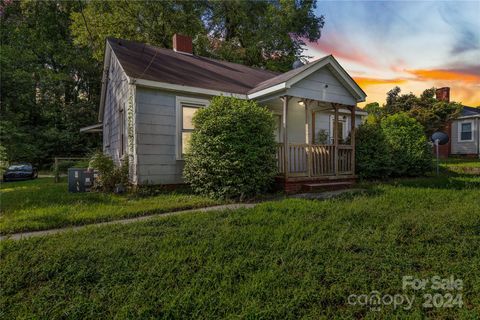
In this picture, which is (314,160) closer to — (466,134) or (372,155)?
(372,155)

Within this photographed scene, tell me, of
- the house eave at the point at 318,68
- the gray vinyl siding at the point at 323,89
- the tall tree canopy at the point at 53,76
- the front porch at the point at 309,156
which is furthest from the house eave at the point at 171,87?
the tall tree canopy at the point at 53,76

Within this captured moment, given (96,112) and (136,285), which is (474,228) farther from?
(96,112)

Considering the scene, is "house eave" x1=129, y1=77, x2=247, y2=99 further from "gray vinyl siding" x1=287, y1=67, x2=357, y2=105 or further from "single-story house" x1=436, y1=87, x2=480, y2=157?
"single-story house" x1=436, y1=87, x2=480, y2=157

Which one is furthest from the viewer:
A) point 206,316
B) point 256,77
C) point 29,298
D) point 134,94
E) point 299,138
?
point 256,77

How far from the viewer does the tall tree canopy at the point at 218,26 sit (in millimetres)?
17172

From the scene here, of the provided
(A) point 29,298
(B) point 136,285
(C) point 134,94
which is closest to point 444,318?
(B) point 136,285

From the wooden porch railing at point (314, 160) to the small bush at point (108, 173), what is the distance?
456 centimetres

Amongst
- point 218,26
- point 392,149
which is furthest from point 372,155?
point 218,26

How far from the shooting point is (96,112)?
25734mm

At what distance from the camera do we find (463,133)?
2197cm

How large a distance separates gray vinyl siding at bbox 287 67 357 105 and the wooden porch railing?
148cm

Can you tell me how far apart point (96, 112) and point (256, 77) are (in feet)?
63.6

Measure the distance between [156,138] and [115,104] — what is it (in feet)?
13.1

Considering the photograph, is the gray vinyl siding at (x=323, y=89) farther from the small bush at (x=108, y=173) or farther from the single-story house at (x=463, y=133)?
the single-story house at (x=463, y=133)
